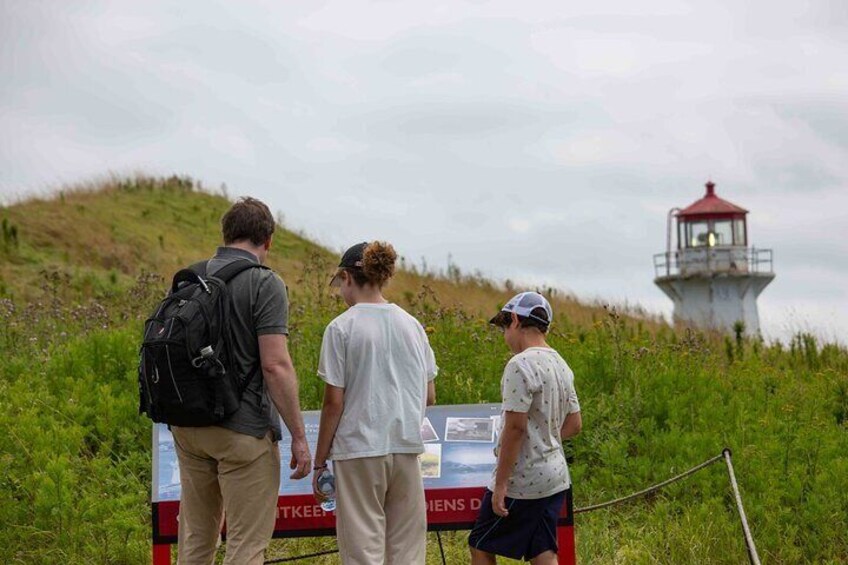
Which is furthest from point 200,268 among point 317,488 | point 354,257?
point 317,488

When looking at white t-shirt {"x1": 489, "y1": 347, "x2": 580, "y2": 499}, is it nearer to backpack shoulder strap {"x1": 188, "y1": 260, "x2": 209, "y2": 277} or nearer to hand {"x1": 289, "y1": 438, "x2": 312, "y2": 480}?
hand {"x1": 289, "y1": 438, "x2": 312, "y2": 480}

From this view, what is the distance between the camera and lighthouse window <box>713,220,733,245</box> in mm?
41375

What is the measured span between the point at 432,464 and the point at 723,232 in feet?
119

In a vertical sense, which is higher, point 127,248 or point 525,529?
point 127,248

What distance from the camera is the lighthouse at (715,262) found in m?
41.0

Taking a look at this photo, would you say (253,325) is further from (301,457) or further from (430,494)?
(430,494)

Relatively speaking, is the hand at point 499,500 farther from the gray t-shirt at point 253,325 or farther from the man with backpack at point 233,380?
the gray t-shirt at point 253,325

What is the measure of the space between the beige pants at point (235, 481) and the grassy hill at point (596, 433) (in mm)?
3193

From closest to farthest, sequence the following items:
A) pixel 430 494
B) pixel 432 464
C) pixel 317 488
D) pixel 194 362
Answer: pixel 194 362
pixel 317 488
pixel 430 494
pixel 432 464

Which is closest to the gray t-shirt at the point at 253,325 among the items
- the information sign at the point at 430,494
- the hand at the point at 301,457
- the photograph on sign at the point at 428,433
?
the hand at the point at 301,457

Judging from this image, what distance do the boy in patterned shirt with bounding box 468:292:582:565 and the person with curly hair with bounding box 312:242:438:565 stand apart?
1.51ft

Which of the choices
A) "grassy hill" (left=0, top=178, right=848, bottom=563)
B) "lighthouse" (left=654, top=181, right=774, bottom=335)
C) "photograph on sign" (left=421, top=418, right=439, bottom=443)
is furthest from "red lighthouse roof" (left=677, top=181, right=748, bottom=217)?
"photograph on sign" (left=421, top=418, right=439, bottom=443)

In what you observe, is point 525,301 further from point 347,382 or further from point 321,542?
point 321,542

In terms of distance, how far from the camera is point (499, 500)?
5.86 meters
